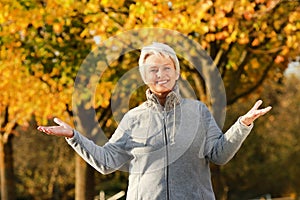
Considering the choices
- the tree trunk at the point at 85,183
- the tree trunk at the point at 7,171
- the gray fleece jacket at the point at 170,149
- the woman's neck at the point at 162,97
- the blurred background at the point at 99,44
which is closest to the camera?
the gray fleece jacket at the point at 170,149

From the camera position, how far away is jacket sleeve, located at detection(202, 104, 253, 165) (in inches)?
173

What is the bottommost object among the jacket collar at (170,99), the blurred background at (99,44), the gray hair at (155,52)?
the jacket collar at (170,99)

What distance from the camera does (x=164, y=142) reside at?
4500 mm

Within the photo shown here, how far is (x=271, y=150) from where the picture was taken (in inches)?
1160

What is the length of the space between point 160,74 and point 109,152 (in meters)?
0.61

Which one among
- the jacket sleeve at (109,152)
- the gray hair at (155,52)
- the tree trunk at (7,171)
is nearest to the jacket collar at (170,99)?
the gray hair at (155,52)

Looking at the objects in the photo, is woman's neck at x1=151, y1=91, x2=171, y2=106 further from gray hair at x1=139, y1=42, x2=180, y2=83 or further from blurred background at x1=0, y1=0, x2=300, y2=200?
blurred background at x1=0, y1=0, x2=300, y2=200

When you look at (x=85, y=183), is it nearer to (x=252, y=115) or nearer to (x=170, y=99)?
(x=170, y=99)

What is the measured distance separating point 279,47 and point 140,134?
8.53m

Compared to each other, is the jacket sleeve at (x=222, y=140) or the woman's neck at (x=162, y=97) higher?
the woman's neck at (x=162, y=97)

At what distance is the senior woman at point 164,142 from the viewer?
4484 mm

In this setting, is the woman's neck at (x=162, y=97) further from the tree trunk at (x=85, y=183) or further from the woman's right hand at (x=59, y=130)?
the tree trunk at (x=85, y=183)

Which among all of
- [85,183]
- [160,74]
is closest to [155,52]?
[160,74]

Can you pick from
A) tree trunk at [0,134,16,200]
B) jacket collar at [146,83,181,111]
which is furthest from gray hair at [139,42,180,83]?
tree trunk at [0,134,16,200]
